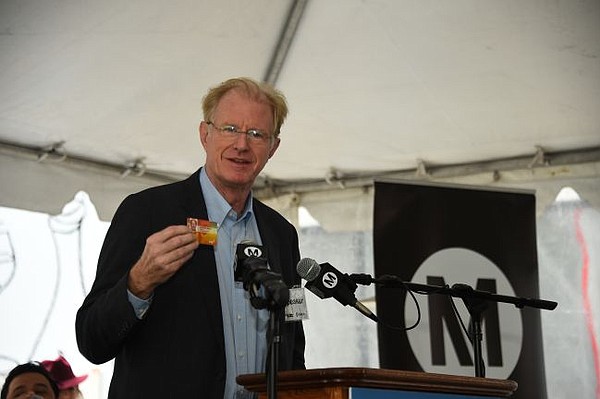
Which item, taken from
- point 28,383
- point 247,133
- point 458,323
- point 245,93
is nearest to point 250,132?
point 247,133

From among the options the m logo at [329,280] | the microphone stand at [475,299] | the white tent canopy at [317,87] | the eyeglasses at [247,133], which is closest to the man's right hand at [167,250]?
the m logo at [329,280]

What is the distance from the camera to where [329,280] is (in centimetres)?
213

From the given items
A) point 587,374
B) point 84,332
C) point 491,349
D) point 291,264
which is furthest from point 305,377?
point 587,374

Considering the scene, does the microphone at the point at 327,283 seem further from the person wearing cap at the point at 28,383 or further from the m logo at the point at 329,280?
the person wearing cap at the point at 28,383

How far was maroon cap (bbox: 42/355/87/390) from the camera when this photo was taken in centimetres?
458

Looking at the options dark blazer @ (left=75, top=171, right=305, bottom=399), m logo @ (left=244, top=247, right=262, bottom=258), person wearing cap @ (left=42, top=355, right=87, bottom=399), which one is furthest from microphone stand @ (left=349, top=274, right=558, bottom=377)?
person wearing cap @ (left=42, top=355, right=87, bottom=399)

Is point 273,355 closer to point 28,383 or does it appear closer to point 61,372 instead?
point 28,383

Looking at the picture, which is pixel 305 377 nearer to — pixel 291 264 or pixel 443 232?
pixel 291 264

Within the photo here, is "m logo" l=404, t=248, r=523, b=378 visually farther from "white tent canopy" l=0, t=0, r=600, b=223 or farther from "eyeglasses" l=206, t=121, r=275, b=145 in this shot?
"eyeglasses" l=206, t=121, r=275, b=145

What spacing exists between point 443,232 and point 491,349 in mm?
633

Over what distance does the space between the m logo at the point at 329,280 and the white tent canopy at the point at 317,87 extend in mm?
2291

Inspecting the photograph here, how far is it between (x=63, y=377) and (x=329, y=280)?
294 cm

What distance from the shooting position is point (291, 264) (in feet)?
8.41

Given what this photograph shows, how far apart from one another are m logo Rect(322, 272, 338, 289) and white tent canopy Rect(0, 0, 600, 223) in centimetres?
229
